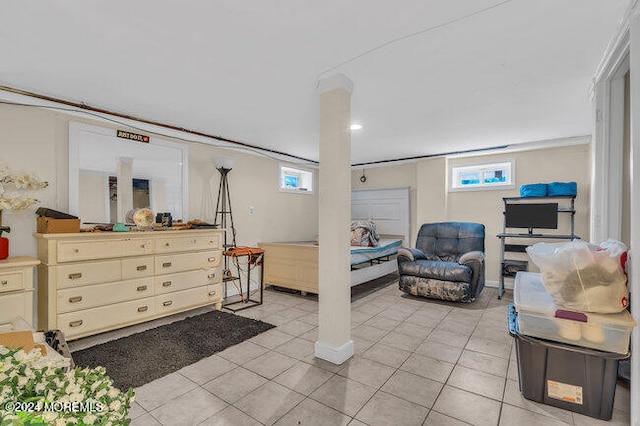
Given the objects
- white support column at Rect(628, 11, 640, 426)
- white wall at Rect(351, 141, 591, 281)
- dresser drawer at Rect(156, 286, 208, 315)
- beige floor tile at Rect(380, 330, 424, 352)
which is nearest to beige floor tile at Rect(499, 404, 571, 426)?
white support column at Rect(628, 11, 640, 426)

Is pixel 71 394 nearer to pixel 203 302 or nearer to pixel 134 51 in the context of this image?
pixel 134 51

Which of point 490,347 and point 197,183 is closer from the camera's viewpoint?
point 490,347

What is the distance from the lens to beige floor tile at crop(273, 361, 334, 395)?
204 centimetres

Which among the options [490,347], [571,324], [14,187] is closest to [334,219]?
[571,324]

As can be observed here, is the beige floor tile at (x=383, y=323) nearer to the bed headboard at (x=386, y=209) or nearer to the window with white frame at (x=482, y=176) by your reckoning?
the bed headboard at (x=386, y=209)

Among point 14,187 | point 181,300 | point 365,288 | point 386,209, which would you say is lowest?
point 365,288

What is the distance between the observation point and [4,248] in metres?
2.50

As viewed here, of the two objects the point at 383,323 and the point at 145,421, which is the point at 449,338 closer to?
the point at 383,323

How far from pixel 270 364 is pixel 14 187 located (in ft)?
9.24

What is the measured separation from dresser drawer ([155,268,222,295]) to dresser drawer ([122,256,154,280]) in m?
0.14

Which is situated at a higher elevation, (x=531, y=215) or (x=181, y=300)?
(x=531, y=215)

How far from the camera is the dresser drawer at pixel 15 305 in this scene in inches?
89.7

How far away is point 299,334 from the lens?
2.96 metres

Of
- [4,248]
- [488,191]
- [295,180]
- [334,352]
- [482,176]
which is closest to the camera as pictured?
[334,352]
